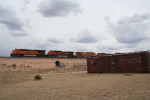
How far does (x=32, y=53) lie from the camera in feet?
168

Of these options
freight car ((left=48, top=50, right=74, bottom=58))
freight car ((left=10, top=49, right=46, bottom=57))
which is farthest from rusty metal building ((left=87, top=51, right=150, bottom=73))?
freight car ((left=48, top=50, right=74, bottom=58))

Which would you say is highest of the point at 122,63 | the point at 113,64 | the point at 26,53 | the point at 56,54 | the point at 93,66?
the point at 26,53

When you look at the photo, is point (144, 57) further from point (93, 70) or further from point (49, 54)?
point (49, 54)

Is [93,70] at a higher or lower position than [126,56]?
lower

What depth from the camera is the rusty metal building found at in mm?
19634

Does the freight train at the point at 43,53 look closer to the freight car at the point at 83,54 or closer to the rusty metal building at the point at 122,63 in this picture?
the freight car at the point at 83,54

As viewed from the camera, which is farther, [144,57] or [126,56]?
[126,56]

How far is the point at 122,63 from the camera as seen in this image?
22094 mm

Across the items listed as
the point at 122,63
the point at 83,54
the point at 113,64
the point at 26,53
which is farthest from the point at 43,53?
the point at 122,63

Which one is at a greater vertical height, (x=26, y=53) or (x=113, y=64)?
(x=26, y=53)

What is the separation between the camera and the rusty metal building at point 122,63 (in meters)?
19.6

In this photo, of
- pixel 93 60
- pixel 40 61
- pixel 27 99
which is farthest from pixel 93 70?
pixel 40 61

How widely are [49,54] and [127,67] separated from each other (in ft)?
125

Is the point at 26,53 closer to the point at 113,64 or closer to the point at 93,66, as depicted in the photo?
the point at 93,66
